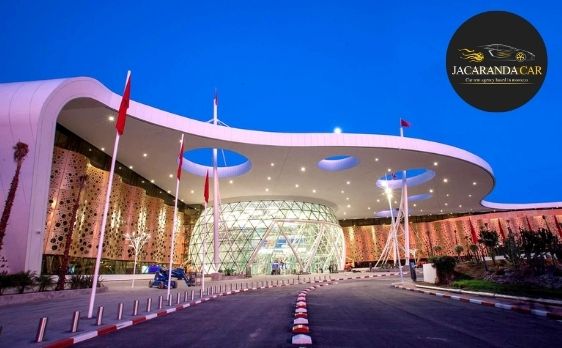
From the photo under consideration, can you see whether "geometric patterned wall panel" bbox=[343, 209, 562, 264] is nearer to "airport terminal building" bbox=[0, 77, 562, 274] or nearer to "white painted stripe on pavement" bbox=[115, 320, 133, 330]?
"airport terminal building" bbox=[0, 77, 562, 274]

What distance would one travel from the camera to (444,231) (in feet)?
220

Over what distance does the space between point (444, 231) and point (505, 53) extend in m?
59.2

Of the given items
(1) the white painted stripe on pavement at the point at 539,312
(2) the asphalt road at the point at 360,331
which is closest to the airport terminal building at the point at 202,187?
(2) the asphalt road at the point at 360,331

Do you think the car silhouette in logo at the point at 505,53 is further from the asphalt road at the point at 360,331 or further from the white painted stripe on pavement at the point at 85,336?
the white painted stripe on pavement at the point at 85,336

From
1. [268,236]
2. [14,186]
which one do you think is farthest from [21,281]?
[268,236]

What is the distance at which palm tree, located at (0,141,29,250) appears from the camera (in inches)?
592

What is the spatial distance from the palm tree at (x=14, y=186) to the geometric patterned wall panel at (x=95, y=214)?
36.3ft

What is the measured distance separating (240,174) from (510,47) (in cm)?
2827

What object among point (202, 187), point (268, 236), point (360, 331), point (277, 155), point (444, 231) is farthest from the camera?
point (444, 231)

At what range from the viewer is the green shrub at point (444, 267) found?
21.8m

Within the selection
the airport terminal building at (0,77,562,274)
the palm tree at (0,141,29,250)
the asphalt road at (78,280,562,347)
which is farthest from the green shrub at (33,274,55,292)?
the asphalt road at (78,280,562,347)

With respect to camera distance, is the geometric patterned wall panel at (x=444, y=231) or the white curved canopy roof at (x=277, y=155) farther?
the geometric patterned wall panel at (x=444, y=231)

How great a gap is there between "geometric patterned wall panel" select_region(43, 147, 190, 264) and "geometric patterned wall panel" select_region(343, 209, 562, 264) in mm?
39580

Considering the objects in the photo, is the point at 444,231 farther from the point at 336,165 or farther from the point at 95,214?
the point at 95,214
